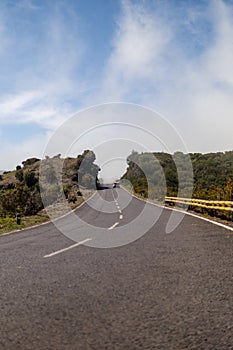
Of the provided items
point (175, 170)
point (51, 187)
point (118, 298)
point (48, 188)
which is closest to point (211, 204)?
point (118, 298)

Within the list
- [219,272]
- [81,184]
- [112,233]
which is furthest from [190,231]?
[81,184]

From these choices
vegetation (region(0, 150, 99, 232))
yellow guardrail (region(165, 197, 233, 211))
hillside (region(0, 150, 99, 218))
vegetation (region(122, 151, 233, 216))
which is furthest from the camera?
vegetation (region(122, 151, 233, 216))

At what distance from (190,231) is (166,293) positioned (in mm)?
7679

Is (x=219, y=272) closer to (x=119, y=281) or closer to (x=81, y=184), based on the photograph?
(x=119, y=281)

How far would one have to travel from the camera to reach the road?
354 centimetres

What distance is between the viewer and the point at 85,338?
356 centimetres

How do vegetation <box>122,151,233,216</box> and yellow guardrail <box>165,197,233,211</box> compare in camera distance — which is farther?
vegetation <box>122,151,233,216</box>

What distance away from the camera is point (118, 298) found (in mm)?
4848

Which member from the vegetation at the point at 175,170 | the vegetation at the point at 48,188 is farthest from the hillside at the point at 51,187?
the vegetation at the point at 175,170

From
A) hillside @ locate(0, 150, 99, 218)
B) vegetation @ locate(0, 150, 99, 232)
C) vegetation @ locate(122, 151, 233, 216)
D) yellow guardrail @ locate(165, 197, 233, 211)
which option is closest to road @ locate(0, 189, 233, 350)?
yellow guardrail @ locate(165, 197, 233, 211)

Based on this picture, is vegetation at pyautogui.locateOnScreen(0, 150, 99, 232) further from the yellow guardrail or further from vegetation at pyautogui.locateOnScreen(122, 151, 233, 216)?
the yellow guardrail

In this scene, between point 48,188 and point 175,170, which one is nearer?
point 48,188

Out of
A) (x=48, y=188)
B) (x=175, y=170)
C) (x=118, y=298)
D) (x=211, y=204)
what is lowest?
(x=118, y=298)

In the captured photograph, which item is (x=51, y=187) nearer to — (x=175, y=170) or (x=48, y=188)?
(x=48, y=188)
